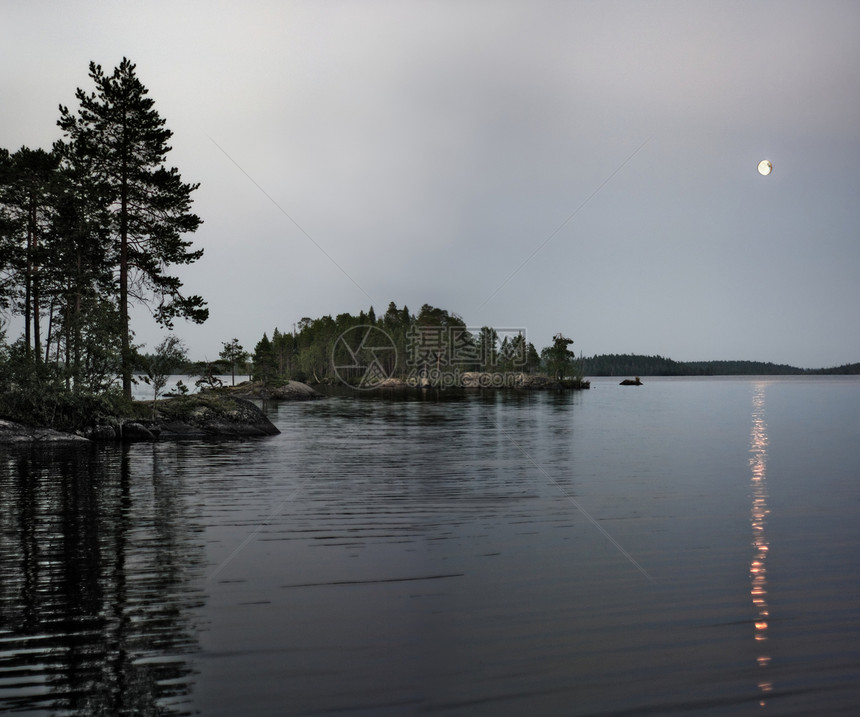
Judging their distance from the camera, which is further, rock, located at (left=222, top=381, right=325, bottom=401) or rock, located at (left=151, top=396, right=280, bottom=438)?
rock, located at (left=222, top=381, right=325, bottom=401)

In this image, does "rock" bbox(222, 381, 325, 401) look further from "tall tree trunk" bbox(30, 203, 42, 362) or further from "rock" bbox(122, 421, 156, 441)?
"rock" bbox(122, 421, 156, 441)

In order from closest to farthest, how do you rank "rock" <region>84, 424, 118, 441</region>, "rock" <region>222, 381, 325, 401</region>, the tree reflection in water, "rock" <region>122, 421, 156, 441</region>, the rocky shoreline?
the tree reflection in water, the rocky shoreline, "rock" <region>84, 424, 118, 441</region>, "rock" <region>122, 421, 156, 441</region>, "rock" <region>222, 381, 325, 401</region>

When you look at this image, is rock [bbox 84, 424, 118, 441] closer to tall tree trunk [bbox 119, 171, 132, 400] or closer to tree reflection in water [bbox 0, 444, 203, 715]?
tall tree trunk [bbox 119, 171, 132, 400]

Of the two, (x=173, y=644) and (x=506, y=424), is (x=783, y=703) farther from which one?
(x=506, y=424)

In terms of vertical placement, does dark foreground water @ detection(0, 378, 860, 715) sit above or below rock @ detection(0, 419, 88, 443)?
below

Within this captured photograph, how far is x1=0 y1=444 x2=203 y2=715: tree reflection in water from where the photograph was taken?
512 centimetres

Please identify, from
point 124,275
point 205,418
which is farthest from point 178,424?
point 124,275

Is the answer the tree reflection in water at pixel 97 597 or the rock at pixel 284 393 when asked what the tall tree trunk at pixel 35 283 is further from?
the rock at pixel 284 393

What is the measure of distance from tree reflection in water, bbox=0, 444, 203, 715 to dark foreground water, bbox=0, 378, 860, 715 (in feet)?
0.11

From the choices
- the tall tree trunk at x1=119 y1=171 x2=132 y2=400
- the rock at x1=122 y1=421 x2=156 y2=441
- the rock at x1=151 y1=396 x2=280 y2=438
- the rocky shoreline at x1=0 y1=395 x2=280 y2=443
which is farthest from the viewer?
the tall tree trunk at x1=119 y1=171 x2=132 y2=400

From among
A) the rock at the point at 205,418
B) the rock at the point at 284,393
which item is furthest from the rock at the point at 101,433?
the rock at the point at 284,393

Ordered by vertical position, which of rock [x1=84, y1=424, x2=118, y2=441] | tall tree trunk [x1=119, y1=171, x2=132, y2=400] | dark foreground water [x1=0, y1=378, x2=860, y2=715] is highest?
tall tree trunk [x1=119, y1=171, x2=132, y2=400]

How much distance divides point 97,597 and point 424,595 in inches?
165

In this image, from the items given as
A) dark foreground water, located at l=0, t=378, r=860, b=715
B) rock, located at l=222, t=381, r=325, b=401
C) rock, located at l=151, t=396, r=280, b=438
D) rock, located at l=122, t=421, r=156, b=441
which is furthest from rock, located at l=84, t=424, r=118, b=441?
rock, located at l=222, t=381, r=325, b=401
